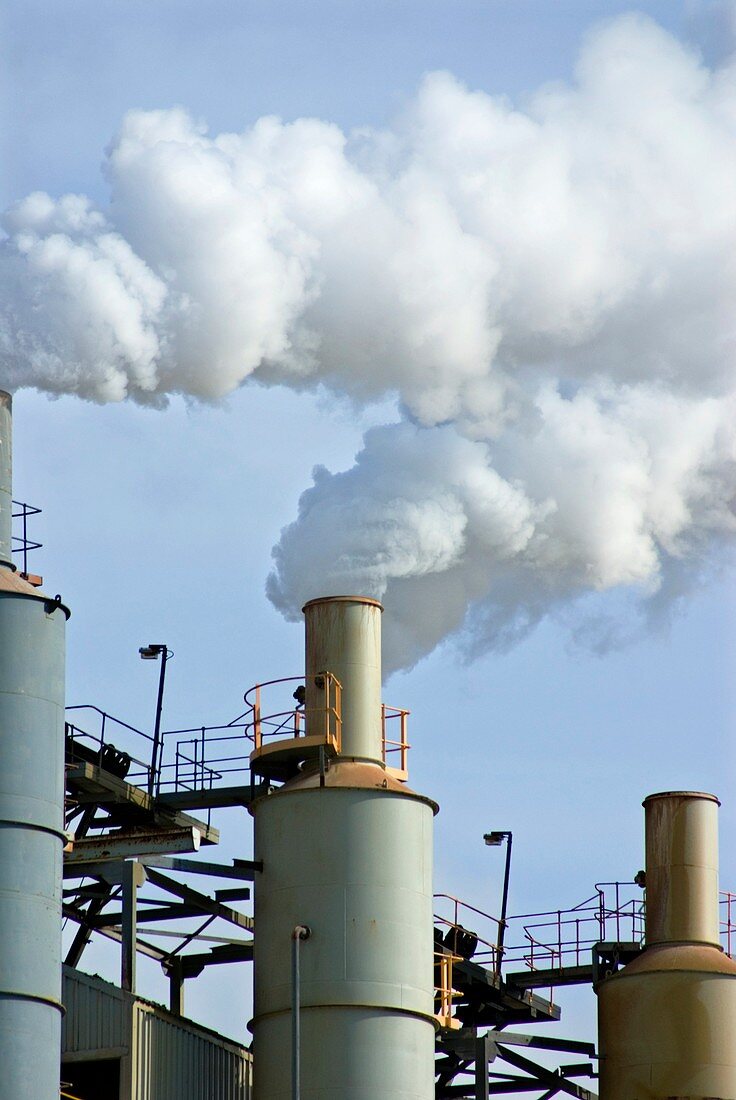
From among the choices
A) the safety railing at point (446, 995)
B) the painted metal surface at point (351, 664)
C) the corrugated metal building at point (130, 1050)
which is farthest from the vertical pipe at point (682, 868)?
the corrugated metal building at point (130, 1050)

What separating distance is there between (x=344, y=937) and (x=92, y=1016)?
13.3ft

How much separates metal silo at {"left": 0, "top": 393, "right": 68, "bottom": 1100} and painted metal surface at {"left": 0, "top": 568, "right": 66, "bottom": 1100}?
0.01 meters

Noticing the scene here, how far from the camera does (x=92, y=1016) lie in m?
36.8

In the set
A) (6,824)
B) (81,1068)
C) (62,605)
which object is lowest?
(81,1068)

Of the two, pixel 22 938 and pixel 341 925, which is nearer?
pixel 22 938

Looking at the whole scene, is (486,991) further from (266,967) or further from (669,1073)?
(266,967)

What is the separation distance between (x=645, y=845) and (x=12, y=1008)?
15.0 m

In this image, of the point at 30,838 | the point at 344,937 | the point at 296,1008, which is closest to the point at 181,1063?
the point at 296,1008

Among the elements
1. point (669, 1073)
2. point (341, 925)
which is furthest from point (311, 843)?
point (669, 1073)

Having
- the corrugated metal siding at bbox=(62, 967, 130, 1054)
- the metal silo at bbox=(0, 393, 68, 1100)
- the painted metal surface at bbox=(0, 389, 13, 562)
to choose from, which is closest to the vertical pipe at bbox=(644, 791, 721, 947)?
the corrugated metal siding at bbox=(62, 967, 130, 1054)

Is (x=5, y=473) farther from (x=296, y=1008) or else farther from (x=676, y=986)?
(x=676, y=986)

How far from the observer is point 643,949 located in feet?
148

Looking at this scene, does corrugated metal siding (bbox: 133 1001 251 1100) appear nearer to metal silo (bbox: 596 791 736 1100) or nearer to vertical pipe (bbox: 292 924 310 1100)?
vertical pipe (bbox: 292 924 310 1100)

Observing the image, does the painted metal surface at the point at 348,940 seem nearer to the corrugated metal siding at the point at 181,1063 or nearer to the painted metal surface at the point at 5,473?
the corrugated metal siding at the point at 181,1063
